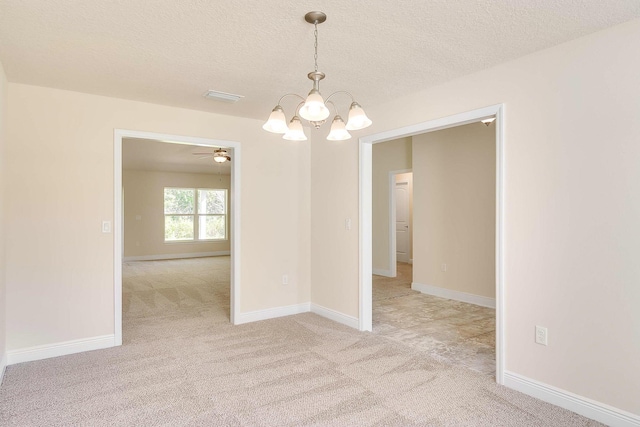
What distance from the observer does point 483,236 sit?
5.14 m

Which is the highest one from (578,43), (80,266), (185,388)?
(578,43)

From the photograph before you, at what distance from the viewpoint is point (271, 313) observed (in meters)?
4.62

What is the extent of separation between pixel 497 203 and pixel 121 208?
3420 millimetres

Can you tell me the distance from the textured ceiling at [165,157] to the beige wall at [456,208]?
3.05m

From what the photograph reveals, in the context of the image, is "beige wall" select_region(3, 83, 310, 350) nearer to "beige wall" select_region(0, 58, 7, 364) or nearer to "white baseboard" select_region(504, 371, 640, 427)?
"beige wall" select_region(0, 58, 7, 364)

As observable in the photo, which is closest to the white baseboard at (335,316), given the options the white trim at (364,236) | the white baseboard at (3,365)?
the white trim at (364,236)

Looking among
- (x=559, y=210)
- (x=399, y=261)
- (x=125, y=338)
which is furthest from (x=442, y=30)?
(x=399, y=261)

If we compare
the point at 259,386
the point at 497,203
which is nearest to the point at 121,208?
the point at 259,386

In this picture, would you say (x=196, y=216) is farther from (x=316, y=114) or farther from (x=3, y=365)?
(x=316, y=114)

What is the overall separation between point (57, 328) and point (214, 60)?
9.03 ft

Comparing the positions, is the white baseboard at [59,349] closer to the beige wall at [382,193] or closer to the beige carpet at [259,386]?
the beige carpet at [259,386]

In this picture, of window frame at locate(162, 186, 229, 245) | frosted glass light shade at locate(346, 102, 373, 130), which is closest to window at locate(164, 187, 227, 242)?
window frame at locate(162, 186, 229, 245)

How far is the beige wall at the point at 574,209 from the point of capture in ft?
7.25

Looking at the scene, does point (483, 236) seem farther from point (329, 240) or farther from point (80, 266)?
point (80, 266)
